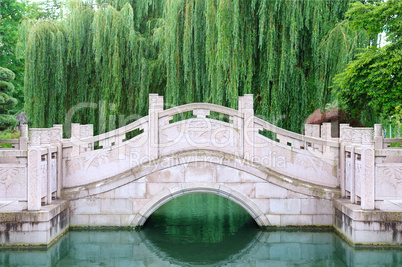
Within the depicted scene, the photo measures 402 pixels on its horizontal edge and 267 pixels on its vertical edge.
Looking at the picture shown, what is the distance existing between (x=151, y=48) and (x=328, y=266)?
8253 mm

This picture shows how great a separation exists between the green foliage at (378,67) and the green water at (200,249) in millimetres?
3251

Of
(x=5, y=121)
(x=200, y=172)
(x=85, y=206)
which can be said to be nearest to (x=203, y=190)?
(x=200, y=172)

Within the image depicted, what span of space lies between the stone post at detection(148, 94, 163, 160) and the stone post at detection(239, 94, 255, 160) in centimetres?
145

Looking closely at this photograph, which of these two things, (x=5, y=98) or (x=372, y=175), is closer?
(x=372, y=175)

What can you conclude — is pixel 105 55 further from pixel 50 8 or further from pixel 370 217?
pixel 50 8

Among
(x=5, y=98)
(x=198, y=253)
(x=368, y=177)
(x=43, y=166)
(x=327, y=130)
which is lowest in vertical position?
(x=198, y=253)

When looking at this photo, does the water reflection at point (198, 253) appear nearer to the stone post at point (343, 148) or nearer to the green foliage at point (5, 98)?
the stone post at point (343, 148)

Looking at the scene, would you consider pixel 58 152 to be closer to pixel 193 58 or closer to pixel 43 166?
pixel 43 166

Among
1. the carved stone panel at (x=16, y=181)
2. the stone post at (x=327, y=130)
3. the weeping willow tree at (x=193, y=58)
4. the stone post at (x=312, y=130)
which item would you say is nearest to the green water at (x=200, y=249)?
the carved stone panel at (x=16, y=181)

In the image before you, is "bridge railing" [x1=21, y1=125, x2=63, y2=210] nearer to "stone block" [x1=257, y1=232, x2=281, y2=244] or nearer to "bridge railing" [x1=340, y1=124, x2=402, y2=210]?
"stone block" [x1=257, y1=232, x2=281, y2=244]

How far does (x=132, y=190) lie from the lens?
7.55m

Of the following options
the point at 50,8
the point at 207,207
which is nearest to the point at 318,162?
the point at 207,207

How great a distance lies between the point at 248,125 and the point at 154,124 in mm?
1633

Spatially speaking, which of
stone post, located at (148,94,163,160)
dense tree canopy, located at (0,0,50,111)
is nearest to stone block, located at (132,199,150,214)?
stone post, located at (148,94,163,160)
